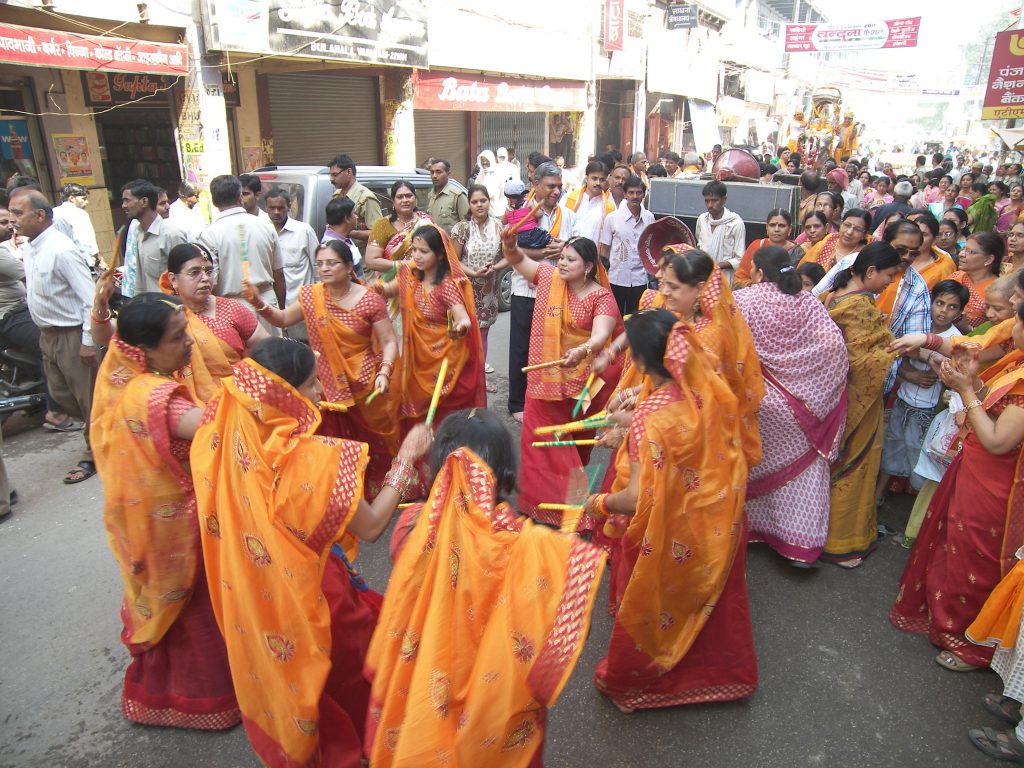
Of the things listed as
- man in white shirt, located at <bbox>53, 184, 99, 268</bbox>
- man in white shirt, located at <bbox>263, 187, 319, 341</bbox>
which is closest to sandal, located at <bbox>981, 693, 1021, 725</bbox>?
man in white shirt, located at <bbox>263, 187, 319, 341</bbox>

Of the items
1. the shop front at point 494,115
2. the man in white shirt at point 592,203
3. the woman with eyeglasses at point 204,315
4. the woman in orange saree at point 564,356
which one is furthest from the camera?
the shop front at point 494,115

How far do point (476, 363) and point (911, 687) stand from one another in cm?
278

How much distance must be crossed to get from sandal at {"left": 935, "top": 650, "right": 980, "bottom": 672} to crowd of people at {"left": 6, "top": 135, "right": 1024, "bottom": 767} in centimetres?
1

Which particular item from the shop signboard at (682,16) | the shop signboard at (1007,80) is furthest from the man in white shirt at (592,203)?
the shop signboard at (682,16)

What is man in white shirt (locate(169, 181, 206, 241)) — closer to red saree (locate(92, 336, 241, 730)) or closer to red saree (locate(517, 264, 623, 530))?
red saree (locate(517, 264, 623, 530))

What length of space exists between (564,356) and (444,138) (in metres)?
13.6

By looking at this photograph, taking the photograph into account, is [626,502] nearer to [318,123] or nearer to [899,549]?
[899,549]

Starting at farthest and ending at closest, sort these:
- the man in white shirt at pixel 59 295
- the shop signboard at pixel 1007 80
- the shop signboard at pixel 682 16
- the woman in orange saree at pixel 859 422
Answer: the shop signboard at pixel 682 16 < the shop signboard at pixel 1007 80 < the man in white shirt at pixel 59 295 < the woman in orange saree at pixel 859 422

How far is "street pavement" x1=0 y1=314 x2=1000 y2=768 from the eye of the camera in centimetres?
256

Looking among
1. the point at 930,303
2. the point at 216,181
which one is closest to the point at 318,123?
the point at 216,181

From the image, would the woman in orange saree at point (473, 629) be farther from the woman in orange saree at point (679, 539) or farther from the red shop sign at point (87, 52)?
the red shop sign at point (87, 52)

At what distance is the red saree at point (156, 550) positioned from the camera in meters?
2.32

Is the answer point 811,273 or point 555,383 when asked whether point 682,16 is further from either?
point 555,383

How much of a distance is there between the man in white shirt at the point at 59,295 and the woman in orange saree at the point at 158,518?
2320 millimetres
